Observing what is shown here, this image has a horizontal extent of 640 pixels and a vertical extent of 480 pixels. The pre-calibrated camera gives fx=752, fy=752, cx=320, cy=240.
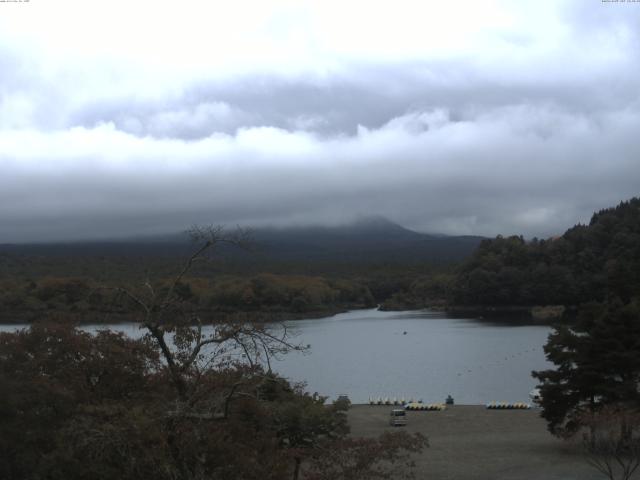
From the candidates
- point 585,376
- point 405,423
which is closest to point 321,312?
point 405,423

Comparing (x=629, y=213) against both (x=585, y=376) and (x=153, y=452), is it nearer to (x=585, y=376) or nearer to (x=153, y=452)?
(x=585, y=376)

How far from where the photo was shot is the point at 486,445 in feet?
82.4

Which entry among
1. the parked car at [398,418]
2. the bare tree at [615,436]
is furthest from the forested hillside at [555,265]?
the bare tree at [615,436]

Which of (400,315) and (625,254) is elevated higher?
(625,254)

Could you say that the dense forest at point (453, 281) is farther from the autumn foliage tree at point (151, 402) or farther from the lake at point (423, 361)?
the autumn foliage tree at point (151, 402)

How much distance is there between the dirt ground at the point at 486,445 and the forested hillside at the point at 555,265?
77835 mm

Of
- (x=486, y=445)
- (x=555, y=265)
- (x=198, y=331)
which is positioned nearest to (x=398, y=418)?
(x=486, y=445)

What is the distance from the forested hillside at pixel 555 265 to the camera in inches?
4299

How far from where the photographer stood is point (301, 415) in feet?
63.4

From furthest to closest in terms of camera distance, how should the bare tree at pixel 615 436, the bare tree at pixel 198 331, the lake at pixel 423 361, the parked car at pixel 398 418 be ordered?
1. the lake at pixel 423 361
2. the parked car at pixel 398 418
3. the bare tree at pixel 615 436
4. the bare tree at pixel 198 331

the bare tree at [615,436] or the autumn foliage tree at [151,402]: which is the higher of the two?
the autumn foliage tree at [151,402]

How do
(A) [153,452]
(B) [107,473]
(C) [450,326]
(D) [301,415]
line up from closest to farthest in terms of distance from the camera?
(A) [153,452] → (B) [107,473] → (D) [301,415] → (C) [450,326]

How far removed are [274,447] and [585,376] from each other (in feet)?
47.3

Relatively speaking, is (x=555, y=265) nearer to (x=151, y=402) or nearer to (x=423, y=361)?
(x=423, y=361)
